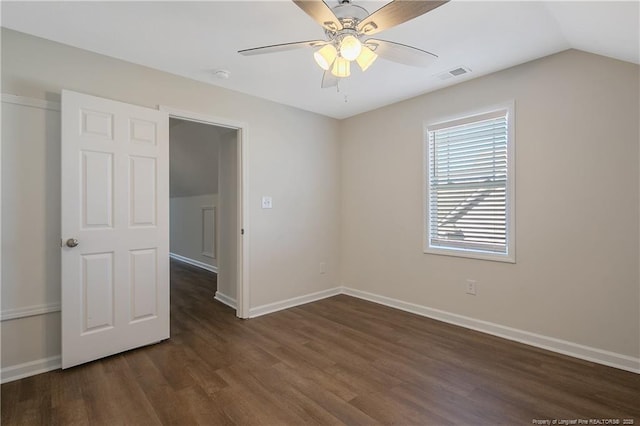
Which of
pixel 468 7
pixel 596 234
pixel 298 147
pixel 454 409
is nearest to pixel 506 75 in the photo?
pixel 468 7

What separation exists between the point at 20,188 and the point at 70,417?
1543mm

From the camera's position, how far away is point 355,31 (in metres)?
1.67

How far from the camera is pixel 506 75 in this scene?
2734 millimetres

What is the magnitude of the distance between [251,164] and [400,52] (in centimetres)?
201

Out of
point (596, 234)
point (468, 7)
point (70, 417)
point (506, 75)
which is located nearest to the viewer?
point (70, 417)

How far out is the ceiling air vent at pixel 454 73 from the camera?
8.90 feet

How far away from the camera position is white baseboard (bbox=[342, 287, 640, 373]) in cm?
221

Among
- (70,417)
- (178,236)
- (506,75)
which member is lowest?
(70,417)

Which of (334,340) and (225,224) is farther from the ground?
(225,224)

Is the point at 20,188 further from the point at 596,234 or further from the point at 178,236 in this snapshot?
the point at 178,236

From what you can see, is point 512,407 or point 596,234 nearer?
point 512,407

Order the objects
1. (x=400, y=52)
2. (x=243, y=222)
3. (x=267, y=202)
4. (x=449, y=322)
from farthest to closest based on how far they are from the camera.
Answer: (x=267, y=202) → (x=243, y=222) → (x=449, y=322) → (x=400, y=52)

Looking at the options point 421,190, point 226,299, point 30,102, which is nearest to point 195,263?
point 226,299

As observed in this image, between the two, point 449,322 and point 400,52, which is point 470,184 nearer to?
point 449,322
